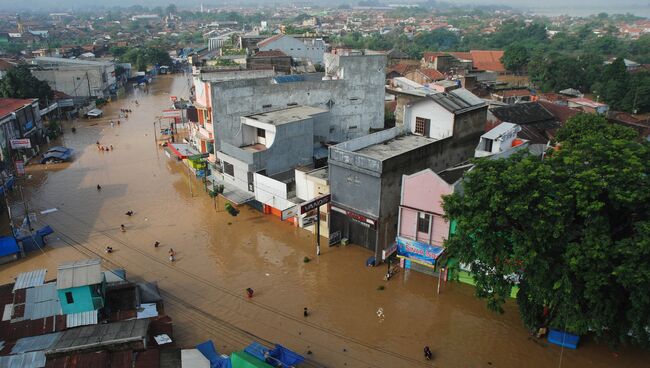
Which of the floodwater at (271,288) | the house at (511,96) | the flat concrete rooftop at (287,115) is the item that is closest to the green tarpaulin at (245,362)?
the floodwater at (271,288)

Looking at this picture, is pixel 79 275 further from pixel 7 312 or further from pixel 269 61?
pixel 269 61

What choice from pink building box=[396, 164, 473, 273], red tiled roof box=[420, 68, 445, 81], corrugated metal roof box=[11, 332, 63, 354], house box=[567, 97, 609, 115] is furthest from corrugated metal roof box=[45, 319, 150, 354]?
red tiled roof box=[420, 68, 445, 81]

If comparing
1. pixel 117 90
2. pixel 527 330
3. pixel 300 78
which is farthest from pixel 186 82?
pixel 527 330

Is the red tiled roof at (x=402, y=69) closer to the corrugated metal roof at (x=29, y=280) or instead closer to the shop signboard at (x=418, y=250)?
the shop signboard at (x=418, y=250)

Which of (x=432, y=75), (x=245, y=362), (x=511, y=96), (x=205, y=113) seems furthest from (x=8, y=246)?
(x=432, y=75)

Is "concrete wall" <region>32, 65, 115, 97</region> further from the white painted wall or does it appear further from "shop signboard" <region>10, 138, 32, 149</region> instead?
the white painted wall
